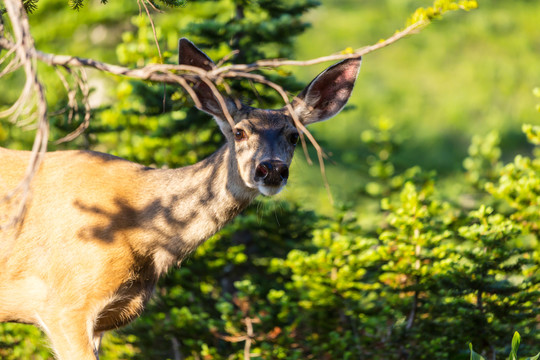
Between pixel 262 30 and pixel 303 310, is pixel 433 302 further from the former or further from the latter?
pixel 262 30

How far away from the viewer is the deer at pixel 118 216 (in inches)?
173

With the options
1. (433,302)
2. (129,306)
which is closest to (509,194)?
(433,302)

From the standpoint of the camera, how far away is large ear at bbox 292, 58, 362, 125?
471 centimetres

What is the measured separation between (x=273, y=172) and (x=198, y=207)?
27.7 inches

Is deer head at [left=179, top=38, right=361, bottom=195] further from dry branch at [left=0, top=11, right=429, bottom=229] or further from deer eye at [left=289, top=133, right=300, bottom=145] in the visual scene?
dry branch at [left=0, top=11, right=429, bottom=229]

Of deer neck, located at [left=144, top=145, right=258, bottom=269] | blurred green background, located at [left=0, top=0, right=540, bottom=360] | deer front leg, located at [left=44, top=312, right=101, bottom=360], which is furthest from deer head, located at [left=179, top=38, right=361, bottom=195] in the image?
deer front leg, located at [left=44, top=312, right=101, bottom=360]

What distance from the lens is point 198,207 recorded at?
466 cm

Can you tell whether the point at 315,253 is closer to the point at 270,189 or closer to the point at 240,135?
the point at 240,135

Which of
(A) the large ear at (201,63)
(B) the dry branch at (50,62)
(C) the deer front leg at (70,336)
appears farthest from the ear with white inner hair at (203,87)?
(C) the deer front leg at (70,336)

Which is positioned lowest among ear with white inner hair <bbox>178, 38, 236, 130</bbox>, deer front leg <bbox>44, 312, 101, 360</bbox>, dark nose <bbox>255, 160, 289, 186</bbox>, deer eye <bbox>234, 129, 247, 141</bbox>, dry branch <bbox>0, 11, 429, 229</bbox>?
deer front leg <bbox>44, 312, 101, 360</bbox>

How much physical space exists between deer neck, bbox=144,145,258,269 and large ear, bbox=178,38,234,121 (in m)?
0.28

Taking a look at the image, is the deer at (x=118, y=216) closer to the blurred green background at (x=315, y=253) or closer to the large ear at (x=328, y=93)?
the large ear at (x=328, y=93)

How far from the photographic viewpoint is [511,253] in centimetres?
485

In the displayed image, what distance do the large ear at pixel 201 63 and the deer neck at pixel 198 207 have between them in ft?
0.92
